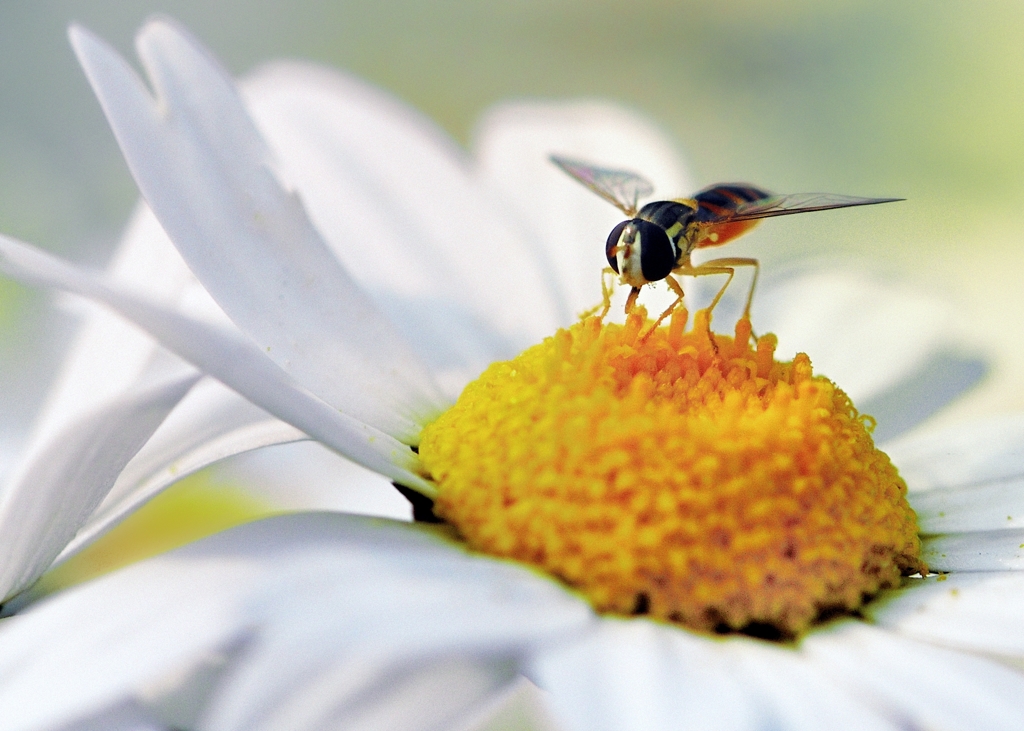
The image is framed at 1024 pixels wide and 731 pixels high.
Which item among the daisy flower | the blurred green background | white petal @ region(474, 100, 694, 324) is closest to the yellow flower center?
the daisy flower

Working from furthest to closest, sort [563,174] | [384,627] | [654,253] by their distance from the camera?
[563,174], [654,253], [384,627]

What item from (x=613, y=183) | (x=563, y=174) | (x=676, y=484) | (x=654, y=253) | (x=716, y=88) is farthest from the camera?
(x=716, y=88)

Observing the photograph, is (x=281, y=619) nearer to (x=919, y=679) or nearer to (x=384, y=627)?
(x=384, y=627)

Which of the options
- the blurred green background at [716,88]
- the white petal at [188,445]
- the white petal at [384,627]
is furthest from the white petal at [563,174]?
the blurred green background at [716,88]

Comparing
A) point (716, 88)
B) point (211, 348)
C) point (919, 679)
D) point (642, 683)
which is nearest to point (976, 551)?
point (919, 679)

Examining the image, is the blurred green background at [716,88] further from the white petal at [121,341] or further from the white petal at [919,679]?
the white petal at [919,679]

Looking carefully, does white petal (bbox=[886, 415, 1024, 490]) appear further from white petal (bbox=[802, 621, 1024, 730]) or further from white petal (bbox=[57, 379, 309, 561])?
white petal (bbox=[57, 379, 309, 561])
